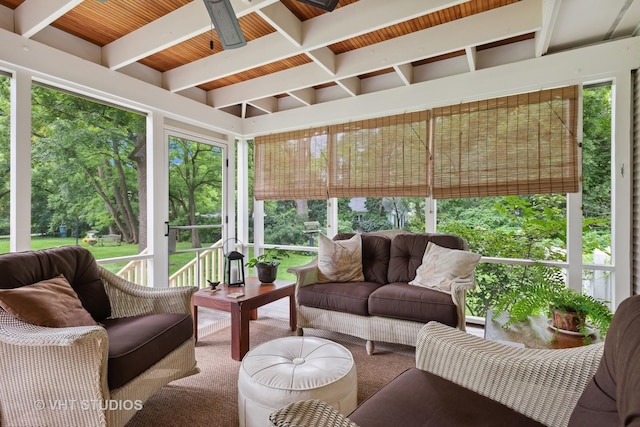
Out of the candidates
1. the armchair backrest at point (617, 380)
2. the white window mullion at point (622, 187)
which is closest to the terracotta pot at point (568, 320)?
the armchair backrest at point (617, 380)

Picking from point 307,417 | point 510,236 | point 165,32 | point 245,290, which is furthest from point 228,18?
point 510,236

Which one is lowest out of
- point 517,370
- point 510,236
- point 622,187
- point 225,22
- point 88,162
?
point 517,370

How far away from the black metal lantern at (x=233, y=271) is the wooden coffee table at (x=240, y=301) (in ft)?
0.23

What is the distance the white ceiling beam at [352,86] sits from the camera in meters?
3.55

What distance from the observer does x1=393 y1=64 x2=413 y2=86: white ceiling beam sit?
10.5 ft

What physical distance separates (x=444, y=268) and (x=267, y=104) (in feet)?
10.1

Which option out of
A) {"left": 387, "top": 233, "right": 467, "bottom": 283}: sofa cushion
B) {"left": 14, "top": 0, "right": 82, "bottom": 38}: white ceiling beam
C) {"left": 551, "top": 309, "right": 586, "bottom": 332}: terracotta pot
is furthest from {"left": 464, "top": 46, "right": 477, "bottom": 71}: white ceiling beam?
{"left": 14, "top": 0, "right": 82, "bottom": 38}: white ceiling beam

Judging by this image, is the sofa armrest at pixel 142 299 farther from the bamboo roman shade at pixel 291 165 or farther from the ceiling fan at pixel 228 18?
the bamboo roman shade at pixel 291 165

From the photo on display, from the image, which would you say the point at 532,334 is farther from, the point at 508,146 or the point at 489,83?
the point at 489,83

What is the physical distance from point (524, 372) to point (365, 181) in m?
2.75

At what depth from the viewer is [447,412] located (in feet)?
3.62

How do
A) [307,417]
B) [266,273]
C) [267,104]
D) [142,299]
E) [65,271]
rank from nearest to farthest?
[307,417] → [65,271] → [142,299] → [266,273] → [267,104]

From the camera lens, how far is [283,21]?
246 cm

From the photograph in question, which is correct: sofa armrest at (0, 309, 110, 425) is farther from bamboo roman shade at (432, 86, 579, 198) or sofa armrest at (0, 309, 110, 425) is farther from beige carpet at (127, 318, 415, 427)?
bamboo roman shade at (432, 86, 579, 198)
